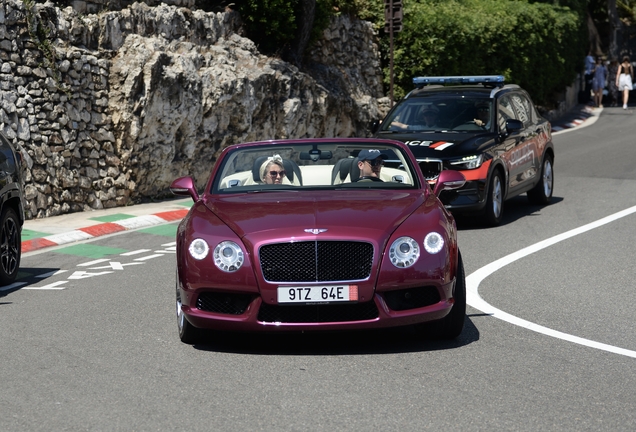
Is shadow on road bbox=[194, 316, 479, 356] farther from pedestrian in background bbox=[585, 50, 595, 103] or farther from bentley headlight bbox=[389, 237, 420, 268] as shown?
pedestrian in background bbox=[585, 50, 595, 103]

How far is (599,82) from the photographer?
36.6 metres

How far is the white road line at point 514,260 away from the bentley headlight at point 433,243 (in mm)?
1160

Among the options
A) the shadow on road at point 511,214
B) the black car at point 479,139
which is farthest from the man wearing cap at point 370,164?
the shadow on road at point 511,214

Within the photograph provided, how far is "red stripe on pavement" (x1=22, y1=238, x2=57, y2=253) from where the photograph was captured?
13.6 metres

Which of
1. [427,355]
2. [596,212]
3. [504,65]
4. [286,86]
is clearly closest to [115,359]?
[427,355]

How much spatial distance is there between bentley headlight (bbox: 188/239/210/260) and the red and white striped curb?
6.86m

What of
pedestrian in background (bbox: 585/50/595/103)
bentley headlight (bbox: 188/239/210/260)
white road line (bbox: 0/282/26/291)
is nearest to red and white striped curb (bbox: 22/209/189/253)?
white road line (bbox: 0/282/26/291)

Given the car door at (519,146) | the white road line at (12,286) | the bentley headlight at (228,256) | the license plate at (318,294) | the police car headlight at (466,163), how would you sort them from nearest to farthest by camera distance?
1. the license plate at (318,294)
2. the bentley headlight at (228,256)
3. the white road line at (12,286)
4. the police car headlight at (466,163)
5. the car door at (519,146)

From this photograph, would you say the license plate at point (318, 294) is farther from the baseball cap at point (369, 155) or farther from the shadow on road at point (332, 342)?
the baseball cap at point (369, 155)

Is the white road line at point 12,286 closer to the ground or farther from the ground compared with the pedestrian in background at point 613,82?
farther from the ground

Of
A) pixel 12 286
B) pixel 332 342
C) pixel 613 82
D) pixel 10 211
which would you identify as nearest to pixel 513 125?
pixel 10 211

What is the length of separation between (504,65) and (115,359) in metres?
24.3

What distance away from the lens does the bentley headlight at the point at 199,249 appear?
7.15 m

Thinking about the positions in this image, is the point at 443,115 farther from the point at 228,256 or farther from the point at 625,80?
the point at 625,80
